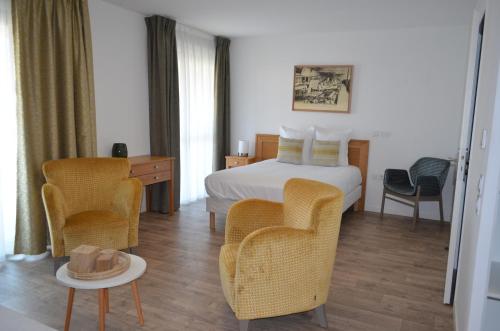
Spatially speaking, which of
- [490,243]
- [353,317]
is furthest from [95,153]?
[490,243]

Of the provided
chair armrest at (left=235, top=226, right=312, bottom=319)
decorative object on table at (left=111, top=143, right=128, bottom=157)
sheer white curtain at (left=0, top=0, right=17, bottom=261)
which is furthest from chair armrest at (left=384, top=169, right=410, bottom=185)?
sheer white curtain at (left=0, top=0, right=17, bottom=261)

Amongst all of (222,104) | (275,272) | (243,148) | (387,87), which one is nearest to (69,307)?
(275,272)

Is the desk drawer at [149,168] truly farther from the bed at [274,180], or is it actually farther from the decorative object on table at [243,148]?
the decorative object on table at [243,148]

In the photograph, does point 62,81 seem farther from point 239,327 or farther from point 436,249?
point 436,249

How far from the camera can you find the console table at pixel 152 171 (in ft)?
13.9

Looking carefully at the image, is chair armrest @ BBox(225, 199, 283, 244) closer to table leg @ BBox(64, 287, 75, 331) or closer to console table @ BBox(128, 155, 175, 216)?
table leg @ BBox(64, 287, 75, 331)

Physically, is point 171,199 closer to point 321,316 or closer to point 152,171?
point 152,171

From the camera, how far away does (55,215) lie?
2.87m

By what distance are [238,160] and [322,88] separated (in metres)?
1.69

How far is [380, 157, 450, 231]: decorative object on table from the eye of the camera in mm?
4473

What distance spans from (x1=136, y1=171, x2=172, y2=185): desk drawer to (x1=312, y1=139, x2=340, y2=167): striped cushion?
78.3 inches

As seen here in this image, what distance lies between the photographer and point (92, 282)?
6.28ft

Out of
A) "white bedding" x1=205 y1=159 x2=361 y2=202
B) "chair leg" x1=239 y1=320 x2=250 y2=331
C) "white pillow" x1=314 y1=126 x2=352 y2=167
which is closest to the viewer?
"chair leg" x1=239 y1=320 x2=250 y2=331

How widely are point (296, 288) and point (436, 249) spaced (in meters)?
2.41
